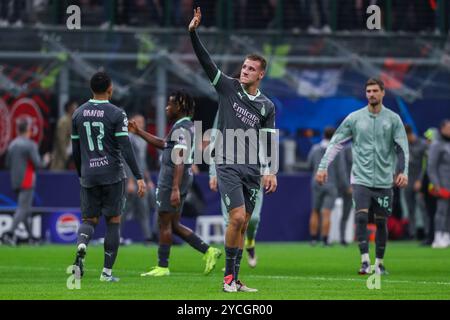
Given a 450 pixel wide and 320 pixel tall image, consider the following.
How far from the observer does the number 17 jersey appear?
1385cm

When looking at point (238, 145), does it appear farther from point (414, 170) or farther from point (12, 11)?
point (12, 11)

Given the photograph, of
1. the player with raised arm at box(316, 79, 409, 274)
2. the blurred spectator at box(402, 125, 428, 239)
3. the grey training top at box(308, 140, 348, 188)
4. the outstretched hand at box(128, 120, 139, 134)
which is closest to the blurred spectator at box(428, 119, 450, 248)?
the blurred spectator at box(402, 125, 428, 239)

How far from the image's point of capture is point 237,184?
1246 cm

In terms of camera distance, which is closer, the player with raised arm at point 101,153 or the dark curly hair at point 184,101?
the player with raised arm at point 101,153

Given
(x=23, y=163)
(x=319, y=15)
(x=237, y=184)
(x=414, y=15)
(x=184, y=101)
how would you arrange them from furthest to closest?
(x=414, y=15)
(x=319, y=15)
(x=23, y=163)
(x=184, y=101)
(x=237, y=184)

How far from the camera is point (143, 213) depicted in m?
24.6

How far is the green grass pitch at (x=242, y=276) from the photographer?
1216 cm

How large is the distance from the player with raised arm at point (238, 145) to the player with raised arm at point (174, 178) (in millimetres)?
2858

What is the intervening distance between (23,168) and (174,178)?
918 centimetres

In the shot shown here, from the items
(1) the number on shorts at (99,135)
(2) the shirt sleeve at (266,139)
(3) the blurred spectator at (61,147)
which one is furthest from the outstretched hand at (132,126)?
(3) the blurred spectator at (61,147)

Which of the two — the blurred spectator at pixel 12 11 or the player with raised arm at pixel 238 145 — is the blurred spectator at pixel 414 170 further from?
the player with raised arm at pixel 238 145

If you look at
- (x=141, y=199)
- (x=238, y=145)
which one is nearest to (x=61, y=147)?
(x=141, y=199)
